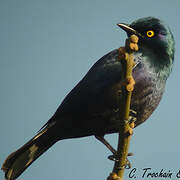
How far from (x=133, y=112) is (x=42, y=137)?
1.43 meters

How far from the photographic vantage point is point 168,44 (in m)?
5.17

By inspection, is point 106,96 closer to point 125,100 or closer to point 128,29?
point 128,29

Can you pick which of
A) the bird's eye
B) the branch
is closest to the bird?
the bird's eye

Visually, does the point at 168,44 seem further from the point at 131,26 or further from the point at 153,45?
the point at 131,26

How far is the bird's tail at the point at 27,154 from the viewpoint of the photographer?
187 inches

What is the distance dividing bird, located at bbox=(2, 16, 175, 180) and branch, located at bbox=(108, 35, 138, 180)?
108 centimetres

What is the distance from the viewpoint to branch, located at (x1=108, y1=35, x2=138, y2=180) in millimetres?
2738

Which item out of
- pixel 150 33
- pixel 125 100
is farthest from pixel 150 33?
pixel 125 100

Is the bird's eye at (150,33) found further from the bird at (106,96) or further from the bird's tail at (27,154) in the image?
the bird's tail at (27,154)

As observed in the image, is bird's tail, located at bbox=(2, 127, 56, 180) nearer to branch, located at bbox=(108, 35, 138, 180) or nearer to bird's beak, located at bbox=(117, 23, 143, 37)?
branch, located at bbox=(108, 35, 138, 180)

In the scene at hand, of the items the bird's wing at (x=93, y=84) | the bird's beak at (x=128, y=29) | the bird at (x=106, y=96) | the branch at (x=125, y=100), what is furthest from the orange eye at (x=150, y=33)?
the branch at (x=125, y=100)

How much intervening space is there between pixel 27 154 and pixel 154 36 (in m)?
2.52

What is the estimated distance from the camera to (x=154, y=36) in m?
5.12

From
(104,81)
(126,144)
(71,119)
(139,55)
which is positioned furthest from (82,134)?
(126,144)
